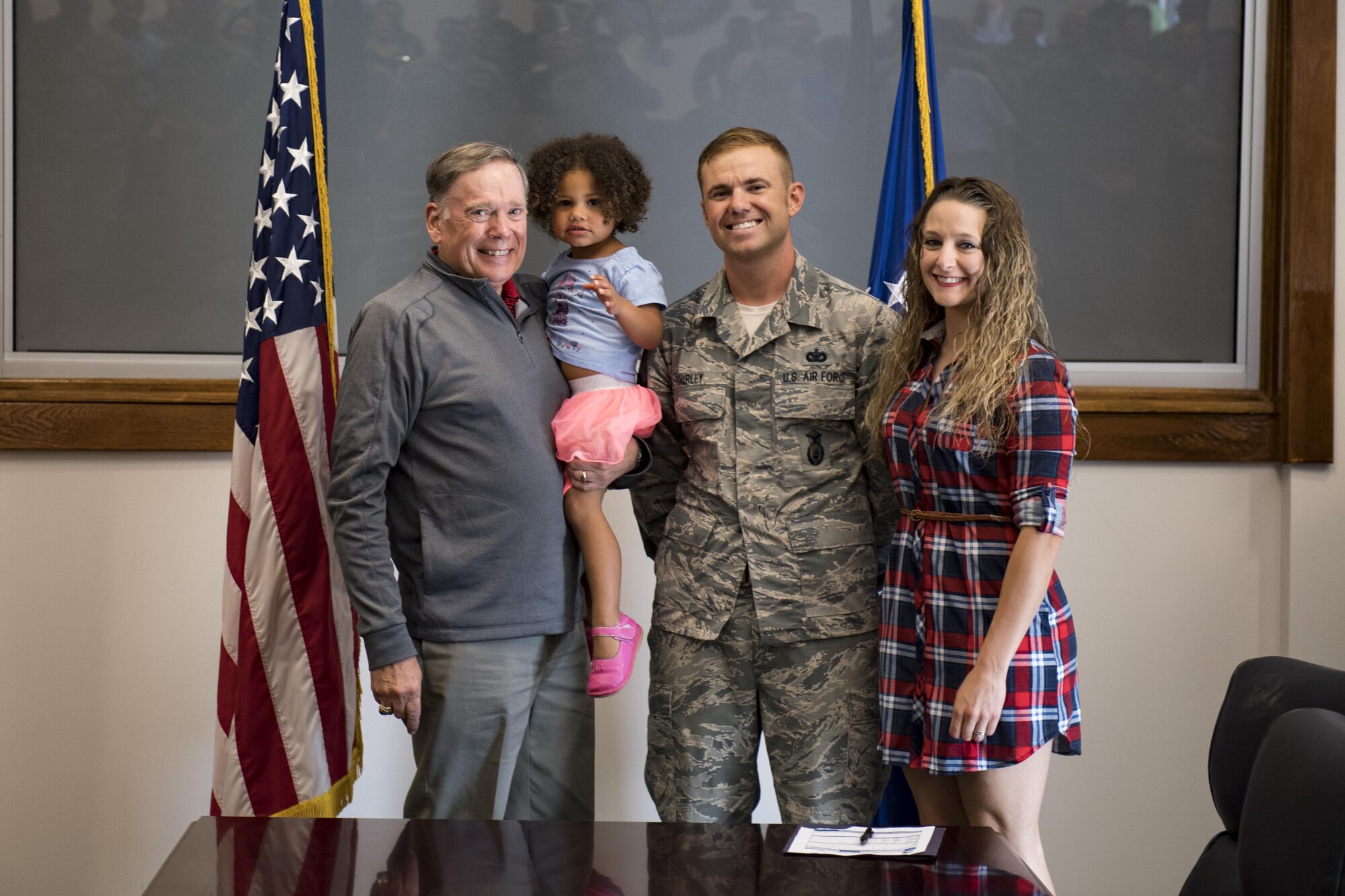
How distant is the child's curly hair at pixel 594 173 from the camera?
2.20 m

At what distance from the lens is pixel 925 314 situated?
198 centimetres

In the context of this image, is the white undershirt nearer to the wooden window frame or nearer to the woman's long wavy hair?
the woman's long wavy hair

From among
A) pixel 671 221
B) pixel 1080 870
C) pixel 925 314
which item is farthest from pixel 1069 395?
pixel 1080 870

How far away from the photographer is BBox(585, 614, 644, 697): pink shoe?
2086 millimetres

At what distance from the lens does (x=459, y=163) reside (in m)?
2.01

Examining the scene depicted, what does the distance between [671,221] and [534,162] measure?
770 mm

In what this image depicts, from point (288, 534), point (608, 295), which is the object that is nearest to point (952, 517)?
point (608, 295)

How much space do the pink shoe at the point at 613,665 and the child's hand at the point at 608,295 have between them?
0.58m

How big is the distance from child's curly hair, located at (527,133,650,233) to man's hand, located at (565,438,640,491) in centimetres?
49

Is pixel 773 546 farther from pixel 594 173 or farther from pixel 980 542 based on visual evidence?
pixel 594 173

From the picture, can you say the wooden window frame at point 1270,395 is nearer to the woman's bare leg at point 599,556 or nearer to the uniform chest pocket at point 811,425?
the uniform chest pocket at point 811,425

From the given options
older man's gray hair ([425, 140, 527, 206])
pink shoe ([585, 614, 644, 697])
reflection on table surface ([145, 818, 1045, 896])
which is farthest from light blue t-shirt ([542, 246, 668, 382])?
reflection on table surface ([145, 818, 1045, 896])

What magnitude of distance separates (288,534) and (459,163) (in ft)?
2.57

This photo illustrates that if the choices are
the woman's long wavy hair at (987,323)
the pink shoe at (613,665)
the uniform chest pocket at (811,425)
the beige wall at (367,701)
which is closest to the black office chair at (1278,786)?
the woman's long wavy hair at (987,323)
